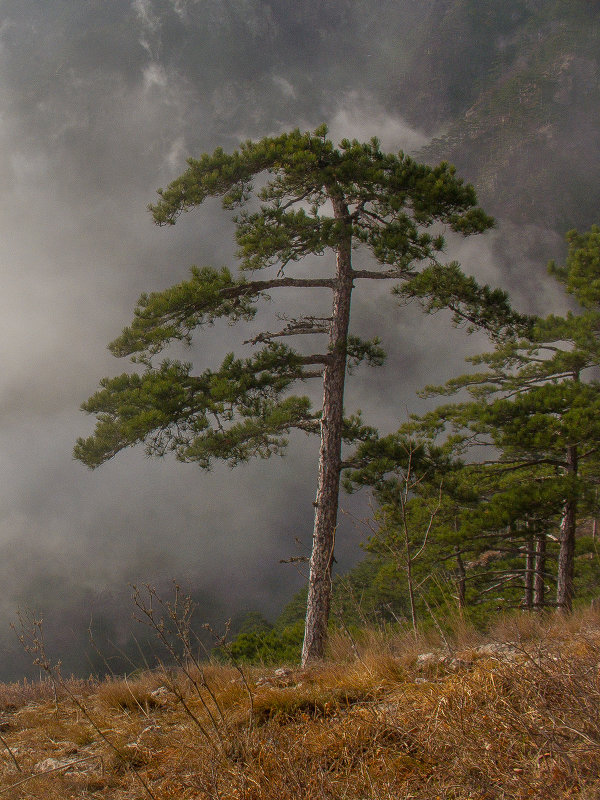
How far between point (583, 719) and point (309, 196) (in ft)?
35.6

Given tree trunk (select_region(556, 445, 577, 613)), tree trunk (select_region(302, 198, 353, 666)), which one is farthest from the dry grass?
tree trunk (select_region(556, 445, 577, 613))

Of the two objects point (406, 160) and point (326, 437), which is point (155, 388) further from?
point (406, 160)

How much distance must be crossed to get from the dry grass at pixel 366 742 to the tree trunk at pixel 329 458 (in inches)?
189

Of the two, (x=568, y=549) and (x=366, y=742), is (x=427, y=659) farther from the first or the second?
(x=568, y=549)

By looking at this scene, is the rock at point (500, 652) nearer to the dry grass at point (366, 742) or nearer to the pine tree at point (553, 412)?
the dry grass at point (366, 742)

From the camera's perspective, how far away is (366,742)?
2896 mm

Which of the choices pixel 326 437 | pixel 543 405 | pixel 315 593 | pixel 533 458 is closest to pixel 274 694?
pixel 315 593

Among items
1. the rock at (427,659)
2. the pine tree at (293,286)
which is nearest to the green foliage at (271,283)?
the pine tree at (293,286)

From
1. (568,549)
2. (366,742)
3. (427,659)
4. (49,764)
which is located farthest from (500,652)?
(568,549)

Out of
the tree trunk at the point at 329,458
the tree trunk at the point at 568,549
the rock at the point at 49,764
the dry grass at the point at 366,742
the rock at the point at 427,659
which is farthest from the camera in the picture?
the tree trunk at the point at 568,549

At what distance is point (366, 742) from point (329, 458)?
24.2ft

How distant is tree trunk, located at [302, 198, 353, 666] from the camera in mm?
9438

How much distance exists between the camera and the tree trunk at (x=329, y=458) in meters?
9.44

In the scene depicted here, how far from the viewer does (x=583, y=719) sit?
2.11 m
